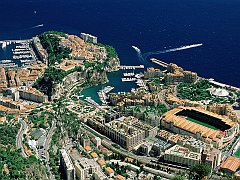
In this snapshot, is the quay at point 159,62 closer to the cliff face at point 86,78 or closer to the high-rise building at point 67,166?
the cliff face at point 86,78

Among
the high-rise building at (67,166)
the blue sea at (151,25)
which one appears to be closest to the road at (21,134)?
the high-rise building at (67,166)

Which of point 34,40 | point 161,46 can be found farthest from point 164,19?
point 34,40

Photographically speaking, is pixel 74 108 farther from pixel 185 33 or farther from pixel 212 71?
pixel 185 33

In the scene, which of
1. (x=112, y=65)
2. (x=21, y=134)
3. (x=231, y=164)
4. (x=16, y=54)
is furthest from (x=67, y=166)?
(x=16, y=54)

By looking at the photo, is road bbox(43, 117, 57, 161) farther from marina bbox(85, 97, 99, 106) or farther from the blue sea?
the blue sea

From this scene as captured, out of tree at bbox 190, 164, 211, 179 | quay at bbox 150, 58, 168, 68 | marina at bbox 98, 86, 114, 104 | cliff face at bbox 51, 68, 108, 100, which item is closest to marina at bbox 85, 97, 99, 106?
marina at bbox 98, 86, 114, 104
